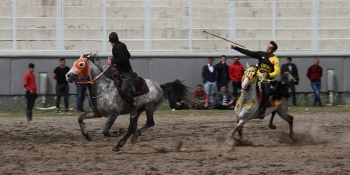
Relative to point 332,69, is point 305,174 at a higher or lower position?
lower

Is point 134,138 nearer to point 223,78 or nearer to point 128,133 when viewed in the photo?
point 128,133

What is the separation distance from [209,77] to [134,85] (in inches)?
364

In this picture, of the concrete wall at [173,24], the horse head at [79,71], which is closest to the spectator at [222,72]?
the concrete wall at [173,24]

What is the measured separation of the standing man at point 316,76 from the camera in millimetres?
22281

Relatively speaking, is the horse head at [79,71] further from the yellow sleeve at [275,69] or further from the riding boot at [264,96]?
the yellow sleeve at [275,69]

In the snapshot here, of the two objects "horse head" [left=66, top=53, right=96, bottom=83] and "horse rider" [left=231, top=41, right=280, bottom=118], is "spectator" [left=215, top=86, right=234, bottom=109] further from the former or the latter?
"horse head" [left=66, top=53, right=96, bottom=83]

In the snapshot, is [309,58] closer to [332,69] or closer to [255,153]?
[332,69]

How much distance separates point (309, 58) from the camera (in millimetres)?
23031

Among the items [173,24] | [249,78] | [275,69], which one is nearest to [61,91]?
[173,24]

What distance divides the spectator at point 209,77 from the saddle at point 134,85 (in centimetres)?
892

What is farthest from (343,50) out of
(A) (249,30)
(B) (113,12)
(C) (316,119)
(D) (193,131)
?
(D) (193,131)

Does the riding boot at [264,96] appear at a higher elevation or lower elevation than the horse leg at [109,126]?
higher

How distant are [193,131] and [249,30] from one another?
8.38 meters

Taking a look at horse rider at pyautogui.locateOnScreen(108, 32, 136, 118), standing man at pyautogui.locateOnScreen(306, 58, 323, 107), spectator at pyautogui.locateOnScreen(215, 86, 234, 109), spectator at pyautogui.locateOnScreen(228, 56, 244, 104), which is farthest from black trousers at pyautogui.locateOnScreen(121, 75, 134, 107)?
standing man at pyautogui.locateOnScreen(306, 58, 323, 107)
